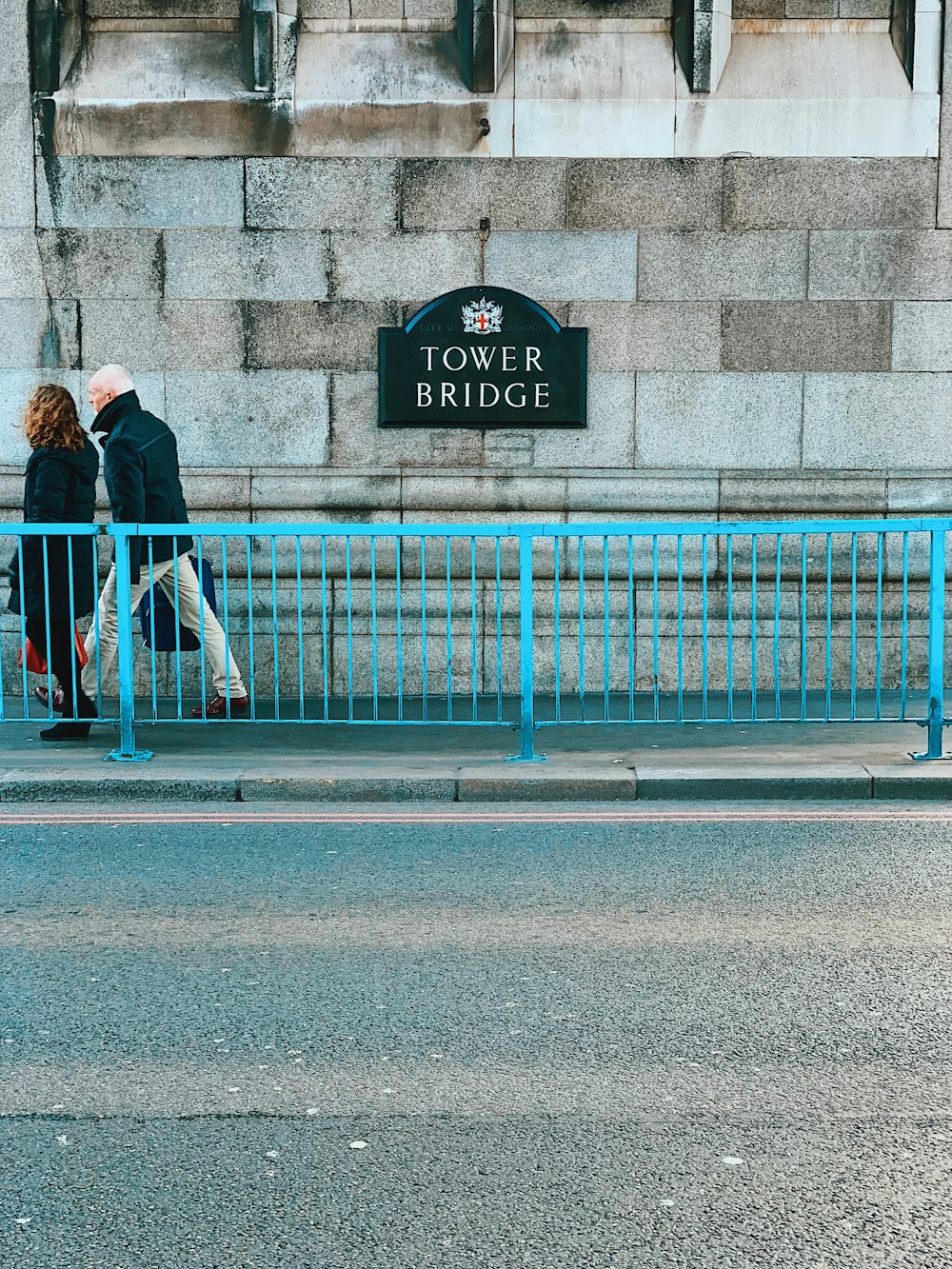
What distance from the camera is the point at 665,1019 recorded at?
4.30 m

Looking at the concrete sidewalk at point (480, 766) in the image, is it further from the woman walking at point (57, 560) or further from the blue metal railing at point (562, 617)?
the blue metal railing at point (562, 617)

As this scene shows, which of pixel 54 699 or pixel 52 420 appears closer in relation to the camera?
pixel 52 420

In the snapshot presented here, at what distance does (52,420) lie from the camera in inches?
341

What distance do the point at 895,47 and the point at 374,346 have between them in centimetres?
387

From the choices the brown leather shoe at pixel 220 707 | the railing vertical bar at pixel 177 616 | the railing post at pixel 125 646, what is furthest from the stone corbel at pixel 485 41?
the brown leather shoe at pixel 220 707

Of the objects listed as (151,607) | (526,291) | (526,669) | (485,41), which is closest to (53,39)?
(485,41)

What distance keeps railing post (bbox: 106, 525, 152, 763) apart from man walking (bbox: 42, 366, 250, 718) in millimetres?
306

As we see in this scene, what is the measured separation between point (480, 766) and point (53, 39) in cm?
584

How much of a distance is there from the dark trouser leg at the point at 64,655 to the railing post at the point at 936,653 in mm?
4376

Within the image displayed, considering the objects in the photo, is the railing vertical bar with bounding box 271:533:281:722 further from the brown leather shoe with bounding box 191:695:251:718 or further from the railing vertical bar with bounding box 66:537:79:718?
the railing vertical bar with bounding box 66:537:79:718

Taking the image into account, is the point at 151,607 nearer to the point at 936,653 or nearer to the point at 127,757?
the point at 127,757

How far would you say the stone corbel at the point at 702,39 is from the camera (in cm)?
1013

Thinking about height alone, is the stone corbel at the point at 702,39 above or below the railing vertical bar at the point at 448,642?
above

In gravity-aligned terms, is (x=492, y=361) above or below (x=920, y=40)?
below
